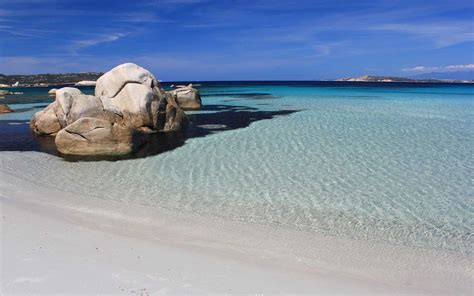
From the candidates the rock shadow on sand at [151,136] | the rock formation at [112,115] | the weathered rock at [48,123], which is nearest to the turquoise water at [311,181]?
the rock shadow on sand at [151,136]

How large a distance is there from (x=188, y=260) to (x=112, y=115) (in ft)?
45.1

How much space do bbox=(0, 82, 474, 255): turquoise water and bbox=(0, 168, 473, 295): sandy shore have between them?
732 mm

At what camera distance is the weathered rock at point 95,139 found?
14070mm

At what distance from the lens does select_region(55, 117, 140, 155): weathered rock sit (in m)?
14.1

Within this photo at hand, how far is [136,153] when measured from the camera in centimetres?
1444

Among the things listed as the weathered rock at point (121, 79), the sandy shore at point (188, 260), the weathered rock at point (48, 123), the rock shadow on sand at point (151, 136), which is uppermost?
the weathered rock at point (121, 79)

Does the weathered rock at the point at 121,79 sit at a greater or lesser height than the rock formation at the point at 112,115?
greater

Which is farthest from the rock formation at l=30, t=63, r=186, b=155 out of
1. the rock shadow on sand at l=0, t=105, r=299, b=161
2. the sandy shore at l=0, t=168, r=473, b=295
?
the sandy shore at l=0, t=168, r=473, b=295

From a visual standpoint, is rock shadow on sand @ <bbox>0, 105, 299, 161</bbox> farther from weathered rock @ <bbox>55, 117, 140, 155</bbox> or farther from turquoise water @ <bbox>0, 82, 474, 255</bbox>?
turquoise water @ <bbox>0, 82, 474, 255</bbox>

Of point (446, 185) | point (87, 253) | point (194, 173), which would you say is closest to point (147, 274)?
point (87, 253)

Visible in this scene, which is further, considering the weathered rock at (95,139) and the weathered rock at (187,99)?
the weathered rock at (187,99)

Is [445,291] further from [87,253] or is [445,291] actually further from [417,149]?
[417,149]

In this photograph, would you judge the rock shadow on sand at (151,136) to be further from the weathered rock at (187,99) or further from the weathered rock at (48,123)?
the weathered rock at (187,99)

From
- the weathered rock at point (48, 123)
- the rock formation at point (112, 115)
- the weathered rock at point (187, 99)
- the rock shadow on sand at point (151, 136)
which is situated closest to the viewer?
the rock formation at point (112, 115)
